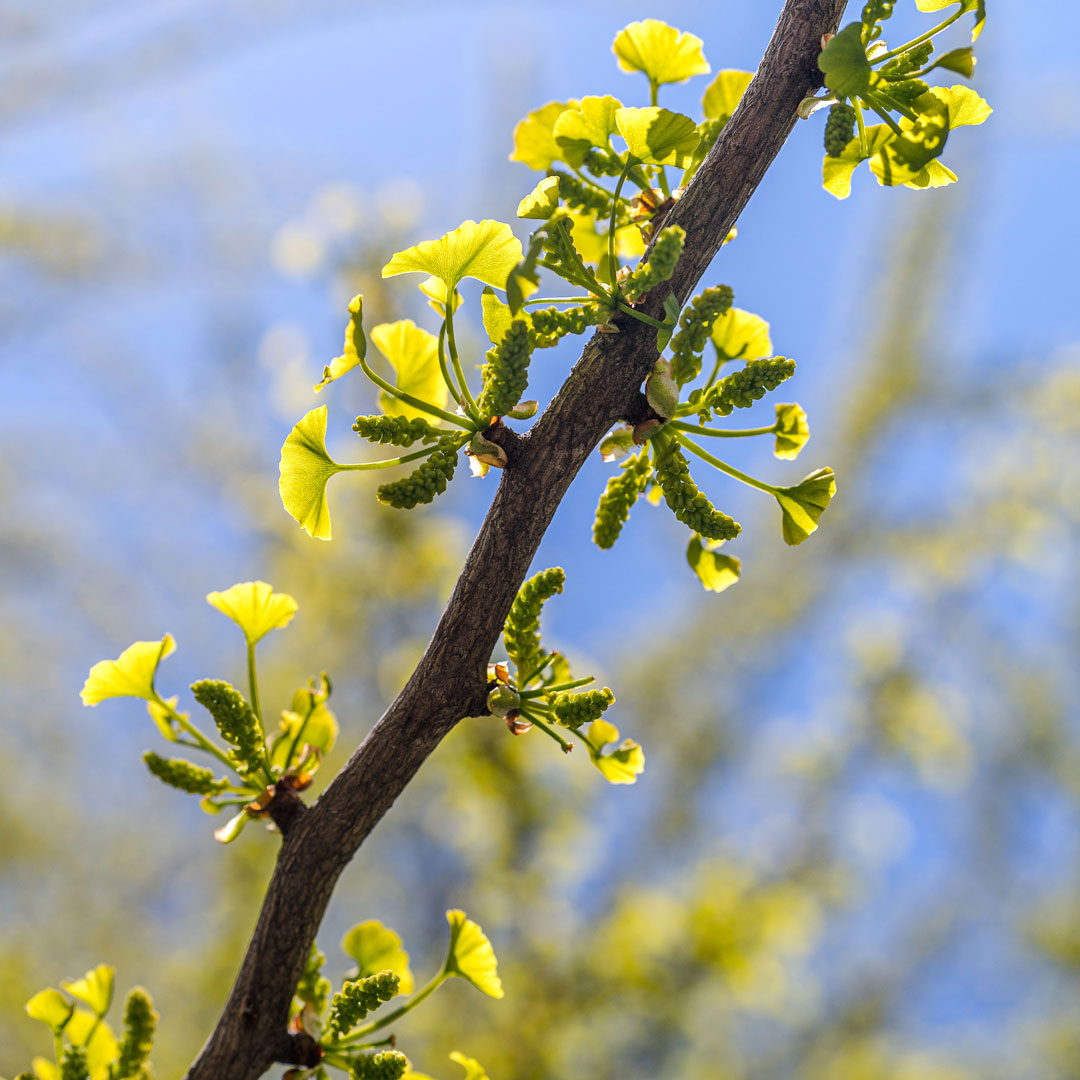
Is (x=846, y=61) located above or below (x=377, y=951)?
above

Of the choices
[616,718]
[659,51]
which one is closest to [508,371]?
[659,51]

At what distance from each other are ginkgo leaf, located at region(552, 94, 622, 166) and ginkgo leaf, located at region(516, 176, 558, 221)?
0.08ft

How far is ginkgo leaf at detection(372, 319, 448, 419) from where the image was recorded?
1.53 ft

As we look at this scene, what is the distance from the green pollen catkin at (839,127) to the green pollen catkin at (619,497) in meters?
0.17

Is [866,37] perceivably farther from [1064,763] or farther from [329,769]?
[1064,763]

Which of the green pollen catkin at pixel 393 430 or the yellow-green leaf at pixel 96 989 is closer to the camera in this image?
the green pollen catkin at pixel 393 430

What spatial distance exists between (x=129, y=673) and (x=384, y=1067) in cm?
24

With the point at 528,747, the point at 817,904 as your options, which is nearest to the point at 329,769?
the point at 528,747

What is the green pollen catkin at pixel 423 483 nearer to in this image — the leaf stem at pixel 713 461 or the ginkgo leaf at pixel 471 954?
the leaf stem at pixel 713 461

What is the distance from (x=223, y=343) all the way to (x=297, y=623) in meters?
1.68

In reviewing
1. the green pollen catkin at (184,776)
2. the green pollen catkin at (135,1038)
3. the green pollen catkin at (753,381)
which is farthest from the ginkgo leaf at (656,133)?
the green pollen catkin at (135,1038)

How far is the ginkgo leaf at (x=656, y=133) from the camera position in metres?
0.39

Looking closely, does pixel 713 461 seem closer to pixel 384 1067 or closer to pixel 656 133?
pixel 656 133

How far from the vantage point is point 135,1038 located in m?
0.48
